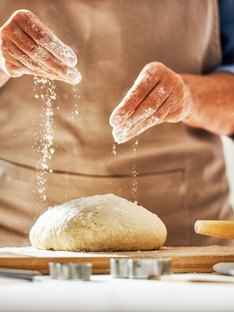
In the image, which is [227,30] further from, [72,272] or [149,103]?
[72,272]

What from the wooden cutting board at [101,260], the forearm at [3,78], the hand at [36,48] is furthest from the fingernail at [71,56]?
the wooden cutting board at [101,260]

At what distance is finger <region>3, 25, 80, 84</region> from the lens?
118 centimetres

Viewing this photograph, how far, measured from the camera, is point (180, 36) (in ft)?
5.32

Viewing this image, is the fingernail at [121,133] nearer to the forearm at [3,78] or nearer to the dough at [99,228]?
the dough at [99,228]

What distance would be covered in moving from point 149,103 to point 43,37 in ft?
0.80

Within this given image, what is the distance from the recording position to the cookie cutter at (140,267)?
876 mm

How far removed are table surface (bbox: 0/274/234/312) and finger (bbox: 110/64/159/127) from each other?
57cm

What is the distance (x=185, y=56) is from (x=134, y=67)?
151 mm

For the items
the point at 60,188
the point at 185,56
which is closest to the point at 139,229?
the point at 60,188

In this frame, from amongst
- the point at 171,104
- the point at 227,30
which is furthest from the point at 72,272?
the point at 227,30

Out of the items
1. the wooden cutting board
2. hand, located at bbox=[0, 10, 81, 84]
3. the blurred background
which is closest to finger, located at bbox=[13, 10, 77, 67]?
hand, located at bbox=[0, 10, 81, 84]

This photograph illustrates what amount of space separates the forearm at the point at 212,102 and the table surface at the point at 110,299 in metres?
0.87

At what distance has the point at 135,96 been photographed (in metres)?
1.26

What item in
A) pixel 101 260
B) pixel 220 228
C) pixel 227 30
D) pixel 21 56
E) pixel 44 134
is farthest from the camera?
pixel 227 30
